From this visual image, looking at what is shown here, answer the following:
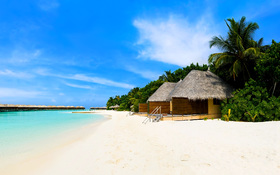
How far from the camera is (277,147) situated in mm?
4102

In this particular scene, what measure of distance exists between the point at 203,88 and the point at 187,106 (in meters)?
1.75

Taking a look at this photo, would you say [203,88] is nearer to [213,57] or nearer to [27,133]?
[213,57]

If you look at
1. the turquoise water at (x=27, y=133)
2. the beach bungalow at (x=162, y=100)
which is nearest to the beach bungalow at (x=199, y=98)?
the beach bungalow at (x=162, y=100)

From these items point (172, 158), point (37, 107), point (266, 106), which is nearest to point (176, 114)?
point (266, 106)

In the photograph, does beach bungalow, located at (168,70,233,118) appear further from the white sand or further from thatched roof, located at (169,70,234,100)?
the white sand

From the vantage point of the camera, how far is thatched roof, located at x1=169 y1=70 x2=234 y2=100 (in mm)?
11211

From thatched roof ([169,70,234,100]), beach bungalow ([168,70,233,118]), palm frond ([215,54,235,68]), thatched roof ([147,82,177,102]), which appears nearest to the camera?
thatched roof ([169,70,234,100])

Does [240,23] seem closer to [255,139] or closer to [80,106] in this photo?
[255,139]

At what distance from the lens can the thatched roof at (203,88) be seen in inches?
441

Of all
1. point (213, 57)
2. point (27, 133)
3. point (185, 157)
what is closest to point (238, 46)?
point (213, 57)

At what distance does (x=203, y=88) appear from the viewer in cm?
1161

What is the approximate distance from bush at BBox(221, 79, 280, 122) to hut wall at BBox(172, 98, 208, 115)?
1897mm

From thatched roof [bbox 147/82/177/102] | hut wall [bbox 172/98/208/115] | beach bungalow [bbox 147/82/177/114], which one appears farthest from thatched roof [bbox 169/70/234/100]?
thatched roof [bbox 147/82/177/102]

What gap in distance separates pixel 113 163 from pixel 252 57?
41.4 ft
